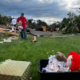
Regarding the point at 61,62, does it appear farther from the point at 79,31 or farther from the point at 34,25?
the point at 34,25

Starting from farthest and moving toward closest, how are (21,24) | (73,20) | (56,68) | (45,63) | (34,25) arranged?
(34,25)
(73,20)
(21,24)
(45,63)
(56,68)

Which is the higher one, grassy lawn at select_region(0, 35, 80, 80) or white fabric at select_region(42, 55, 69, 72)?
white fabric at select_region(42, 55, 69, 72)

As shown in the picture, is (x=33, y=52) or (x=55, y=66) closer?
(x=55, y=66)

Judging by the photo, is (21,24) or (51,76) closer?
(51,76)

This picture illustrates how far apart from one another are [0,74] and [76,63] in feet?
4.56

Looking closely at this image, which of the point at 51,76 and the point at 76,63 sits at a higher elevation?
the point at 76,63

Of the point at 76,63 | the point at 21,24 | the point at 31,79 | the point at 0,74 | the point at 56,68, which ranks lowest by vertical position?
the point at 31,79

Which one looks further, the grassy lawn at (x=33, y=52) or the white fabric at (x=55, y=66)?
the grassy lawn at (x=33, y=52)

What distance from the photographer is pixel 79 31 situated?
12641 mm

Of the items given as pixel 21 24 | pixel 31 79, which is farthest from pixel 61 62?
pixel 21 24

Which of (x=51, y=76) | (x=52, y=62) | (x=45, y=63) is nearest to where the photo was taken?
(x=51, y=76)

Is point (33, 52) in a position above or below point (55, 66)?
below

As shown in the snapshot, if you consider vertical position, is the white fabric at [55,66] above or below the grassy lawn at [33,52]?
above

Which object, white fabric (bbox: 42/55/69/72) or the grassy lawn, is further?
the grassy lawn
